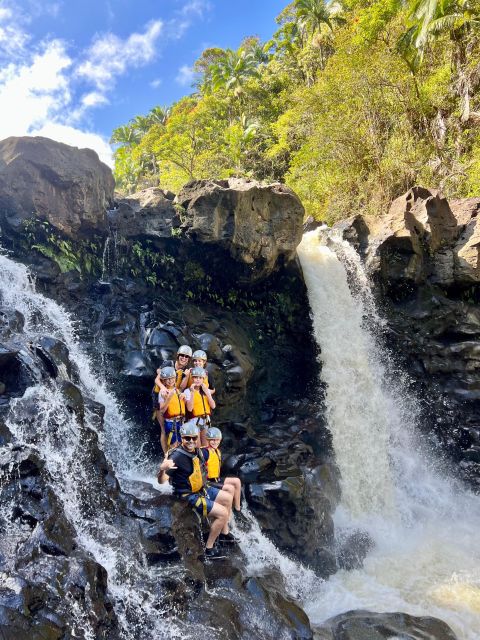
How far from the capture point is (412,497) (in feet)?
34.1

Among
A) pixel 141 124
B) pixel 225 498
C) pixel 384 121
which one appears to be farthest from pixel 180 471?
pixel 141 124

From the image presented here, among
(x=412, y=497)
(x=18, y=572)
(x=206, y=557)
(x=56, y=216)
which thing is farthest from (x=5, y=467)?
(x=412, y=497)

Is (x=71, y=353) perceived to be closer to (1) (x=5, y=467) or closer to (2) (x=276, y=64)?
(1) (x=5, y=467)

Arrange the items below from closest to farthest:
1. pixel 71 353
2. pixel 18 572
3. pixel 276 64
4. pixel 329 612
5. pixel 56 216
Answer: pixel 18 572
pixel 329 612
pixel 71 353
pixel 56 216
pixel 276 64

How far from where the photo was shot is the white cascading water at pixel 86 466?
15.8 ft

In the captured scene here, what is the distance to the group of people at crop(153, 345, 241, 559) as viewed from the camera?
6.15 meters

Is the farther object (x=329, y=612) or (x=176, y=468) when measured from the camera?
(x=329, y=612)

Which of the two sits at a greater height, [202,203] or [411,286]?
[202,203]

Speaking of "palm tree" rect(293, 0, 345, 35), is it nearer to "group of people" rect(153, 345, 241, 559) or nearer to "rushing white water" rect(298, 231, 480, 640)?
"rushing white water" rect(298, 231, 480, 640)

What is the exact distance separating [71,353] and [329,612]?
6.63 metres

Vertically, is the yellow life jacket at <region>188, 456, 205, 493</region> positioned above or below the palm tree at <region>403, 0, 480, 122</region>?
below

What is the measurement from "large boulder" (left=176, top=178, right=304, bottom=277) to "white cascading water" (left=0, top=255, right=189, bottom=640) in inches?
168

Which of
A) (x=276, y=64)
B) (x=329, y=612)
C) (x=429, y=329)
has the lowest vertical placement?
(x=329, y=612)

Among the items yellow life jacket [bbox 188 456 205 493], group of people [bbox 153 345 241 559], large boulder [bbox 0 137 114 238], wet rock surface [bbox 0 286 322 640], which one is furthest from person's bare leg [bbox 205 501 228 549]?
large boulder [bbox 0 137 114 238]
